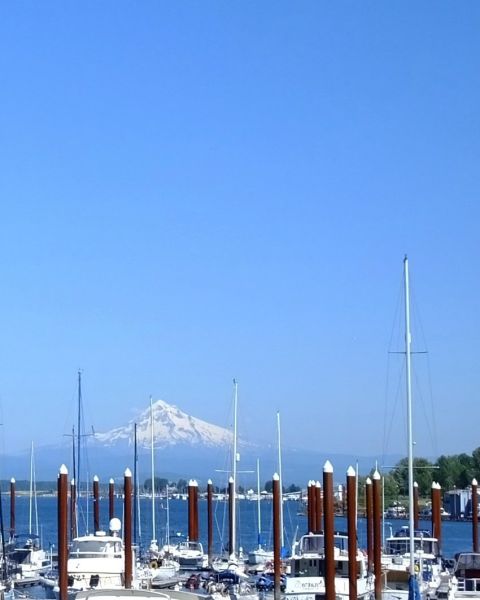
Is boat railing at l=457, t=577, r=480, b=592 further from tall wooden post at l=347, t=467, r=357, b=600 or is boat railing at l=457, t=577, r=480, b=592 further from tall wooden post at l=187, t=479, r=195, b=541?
tall wooden post at l=187, t=479, r=195, b=541

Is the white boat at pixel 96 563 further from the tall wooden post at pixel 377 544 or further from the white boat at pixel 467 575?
the white boat at pixel 467 575

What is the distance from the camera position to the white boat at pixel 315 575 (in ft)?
163

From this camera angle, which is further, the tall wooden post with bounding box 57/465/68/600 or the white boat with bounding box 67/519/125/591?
the white boat with bounding box 67/519/125/591

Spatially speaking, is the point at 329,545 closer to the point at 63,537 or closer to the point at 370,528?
the point at 63,537

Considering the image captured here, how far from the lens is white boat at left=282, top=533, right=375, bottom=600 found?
49656 millimetres

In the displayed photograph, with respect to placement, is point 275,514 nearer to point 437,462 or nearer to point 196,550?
point 196,550

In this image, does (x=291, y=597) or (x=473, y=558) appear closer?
(x=291, y=597)

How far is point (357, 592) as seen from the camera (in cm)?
4962

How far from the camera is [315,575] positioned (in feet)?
173

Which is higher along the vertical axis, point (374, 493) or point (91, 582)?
point (374, 493)

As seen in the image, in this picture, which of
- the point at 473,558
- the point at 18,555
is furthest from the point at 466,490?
the point at 473,558

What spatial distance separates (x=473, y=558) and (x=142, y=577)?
1569 centimetres

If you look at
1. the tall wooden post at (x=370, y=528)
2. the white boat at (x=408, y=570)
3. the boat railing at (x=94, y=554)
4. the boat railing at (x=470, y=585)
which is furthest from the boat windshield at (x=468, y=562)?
the boat railing at (x=94, y=554)

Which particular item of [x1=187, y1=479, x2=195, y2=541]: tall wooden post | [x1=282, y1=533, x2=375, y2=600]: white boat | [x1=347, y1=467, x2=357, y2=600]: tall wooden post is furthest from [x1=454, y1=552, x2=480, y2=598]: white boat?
[x1=187, y1=479, x2=195, y2=541]: tall wooden post
